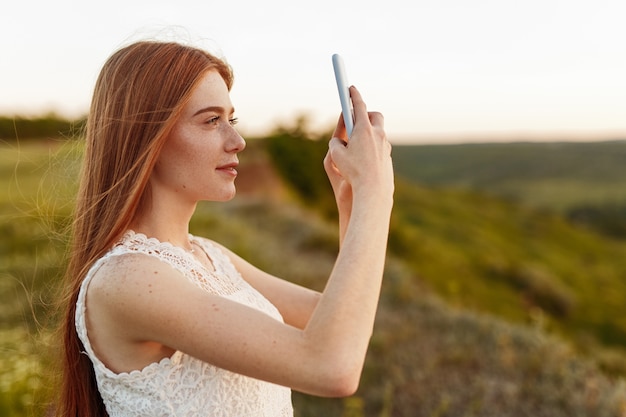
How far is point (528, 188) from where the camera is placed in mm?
69938

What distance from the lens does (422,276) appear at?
19156mm

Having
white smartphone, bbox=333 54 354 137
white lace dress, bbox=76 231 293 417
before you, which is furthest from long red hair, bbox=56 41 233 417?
white smartphone, bbox=333 54 354 137

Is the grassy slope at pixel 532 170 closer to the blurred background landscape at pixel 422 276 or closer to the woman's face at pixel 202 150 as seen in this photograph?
the blurred background landscape at pixel 422 276

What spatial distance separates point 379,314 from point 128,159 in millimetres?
6964

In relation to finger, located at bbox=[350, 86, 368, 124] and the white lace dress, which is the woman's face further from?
finger, located at bbox=[350, 86, 368, 124]

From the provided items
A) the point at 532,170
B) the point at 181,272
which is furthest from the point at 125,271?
the point at 532,170

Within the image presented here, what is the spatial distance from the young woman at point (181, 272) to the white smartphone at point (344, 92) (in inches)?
1.1

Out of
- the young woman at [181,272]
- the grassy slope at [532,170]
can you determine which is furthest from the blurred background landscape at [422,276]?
the grassy slope at [532,170]

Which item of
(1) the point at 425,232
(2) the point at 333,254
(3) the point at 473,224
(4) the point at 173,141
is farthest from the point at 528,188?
(4) the point at 173,141

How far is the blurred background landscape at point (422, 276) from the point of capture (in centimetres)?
366

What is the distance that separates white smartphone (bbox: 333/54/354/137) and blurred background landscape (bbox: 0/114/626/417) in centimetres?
96

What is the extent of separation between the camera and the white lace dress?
168 centimetres

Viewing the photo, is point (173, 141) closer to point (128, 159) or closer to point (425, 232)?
point (128, 159)

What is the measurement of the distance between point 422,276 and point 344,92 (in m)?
17.9
